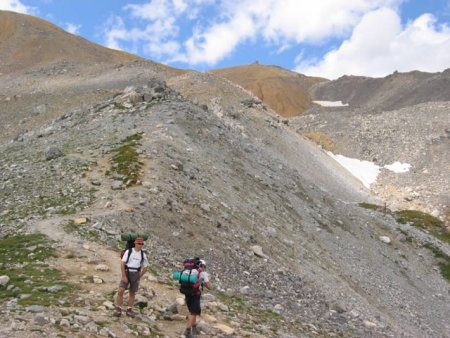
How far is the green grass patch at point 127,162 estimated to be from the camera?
2163 cm

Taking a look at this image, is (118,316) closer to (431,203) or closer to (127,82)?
(431,203)

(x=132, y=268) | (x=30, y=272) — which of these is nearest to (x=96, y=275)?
(x=30, y=272)

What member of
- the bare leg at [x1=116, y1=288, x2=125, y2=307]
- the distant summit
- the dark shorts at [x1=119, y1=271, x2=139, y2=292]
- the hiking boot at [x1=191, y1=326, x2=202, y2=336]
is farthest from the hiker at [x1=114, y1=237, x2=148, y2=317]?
the distant summit

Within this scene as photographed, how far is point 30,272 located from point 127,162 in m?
10.3

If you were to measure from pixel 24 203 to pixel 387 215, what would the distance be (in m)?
29.9

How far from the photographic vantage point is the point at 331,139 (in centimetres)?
6738

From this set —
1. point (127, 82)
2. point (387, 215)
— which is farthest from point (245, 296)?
point (127, 82)

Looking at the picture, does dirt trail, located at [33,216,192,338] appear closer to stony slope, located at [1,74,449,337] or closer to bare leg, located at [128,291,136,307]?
bare leg, located at [128,291,136,307]

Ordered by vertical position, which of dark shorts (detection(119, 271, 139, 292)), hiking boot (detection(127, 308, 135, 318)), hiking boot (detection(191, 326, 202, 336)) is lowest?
hiking boot (detection(191, 326, 202, 336))

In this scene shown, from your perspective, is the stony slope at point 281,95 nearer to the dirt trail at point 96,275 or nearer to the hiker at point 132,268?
the dirt trail at point 96,275

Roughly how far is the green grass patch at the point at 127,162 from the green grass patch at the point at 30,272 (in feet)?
19.5

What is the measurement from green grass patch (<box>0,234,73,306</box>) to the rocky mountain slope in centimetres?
8

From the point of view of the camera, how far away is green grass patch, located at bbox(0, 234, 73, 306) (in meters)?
11.6

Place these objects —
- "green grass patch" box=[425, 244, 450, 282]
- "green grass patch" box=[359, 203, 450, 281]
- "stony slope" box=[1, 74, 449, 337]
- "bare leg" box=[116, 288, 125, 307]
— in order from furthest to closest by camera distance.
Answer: "green grass patch" box=[359, 203, 450, 281] → "green grass patch" box=[425, 244, 450, 282] → "stony slope" box=[1, 74, 449, 337] → "bare leg" box=[116, 288, 125, 307]
